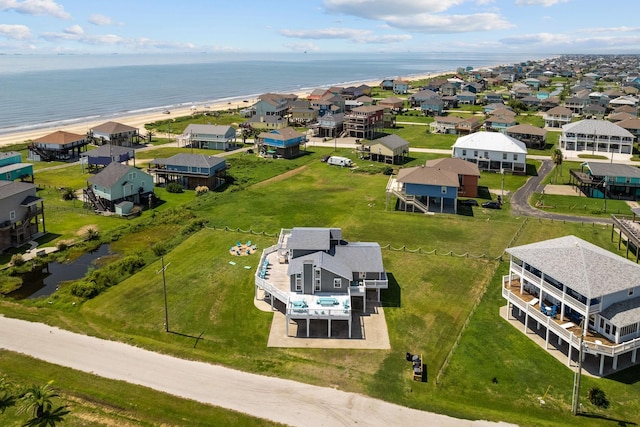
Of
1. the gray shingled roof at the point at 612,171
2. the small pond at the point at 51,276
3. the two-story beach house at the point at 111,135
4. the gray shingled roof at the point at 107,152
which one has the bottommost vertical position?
the small pond at the point at 51,276

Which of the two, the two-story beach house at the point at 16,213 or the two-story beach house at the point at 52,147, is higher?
the two-story beach house at the point at 52,147

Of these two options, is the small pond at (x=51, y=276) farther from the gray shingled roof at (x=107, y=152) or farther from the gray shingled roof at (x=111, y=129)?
the gray shingled roof at (x=111, y=129)

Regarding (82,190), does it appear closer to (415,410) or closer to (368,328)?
Result: (368,328)

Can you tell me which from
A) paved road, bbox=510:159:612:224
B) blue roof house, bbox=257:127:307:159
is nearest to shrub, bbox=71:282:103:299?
paved road, bbox=510:159:612:224

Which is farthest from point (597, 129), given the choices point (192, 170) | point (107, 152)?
point (107, 152)

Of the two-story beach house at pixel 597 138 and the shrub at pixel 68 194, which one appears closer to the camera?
the shrub at pixel 68 194

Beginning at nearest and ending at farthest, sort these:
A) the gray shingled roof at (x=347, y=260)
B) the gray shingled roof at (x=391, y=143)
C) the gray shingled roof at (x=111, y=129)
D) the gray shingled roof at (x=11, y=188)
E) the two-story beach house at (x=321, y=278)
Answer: the two-story beach house at (x=321, y=278) < the gray shingled roof at (x=347, y=260) < the gray shingled roof at (x=11, y=188) < the gray shingled roof at (x=391, y=143) < the gray shingled roof at (x=111, y=129)

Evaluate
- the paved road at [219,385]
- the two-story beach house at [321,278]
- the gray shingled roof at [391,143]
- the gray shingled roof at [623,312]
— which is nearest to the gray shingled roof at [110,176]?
the paved road at [219,385]
